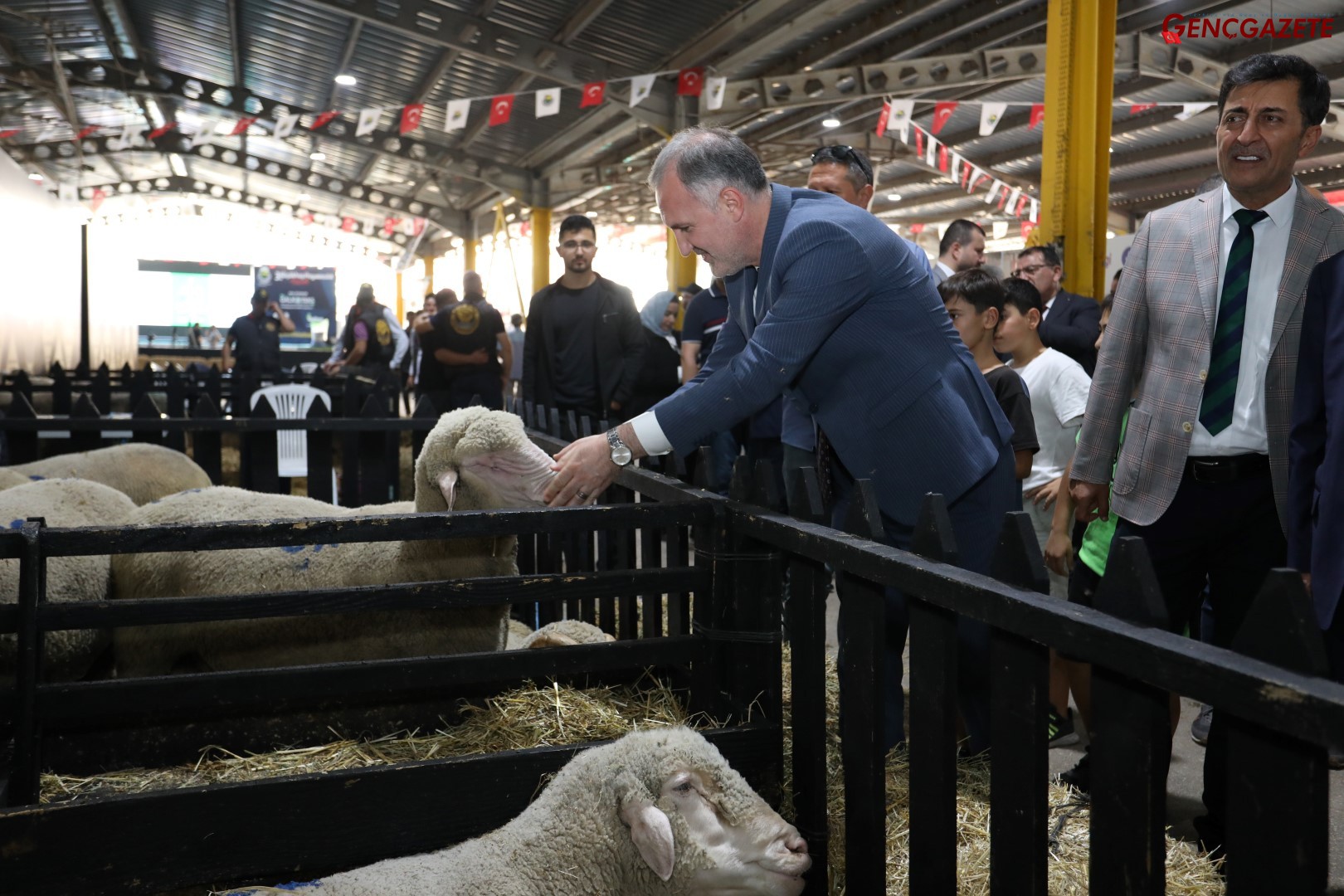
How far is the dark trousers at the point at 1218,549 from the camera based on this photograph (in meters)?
2.34

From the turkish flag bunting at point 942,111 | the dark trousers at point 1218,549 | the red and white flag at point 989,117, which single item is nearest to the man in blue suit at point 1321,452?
the dark trousers at point 1218,549

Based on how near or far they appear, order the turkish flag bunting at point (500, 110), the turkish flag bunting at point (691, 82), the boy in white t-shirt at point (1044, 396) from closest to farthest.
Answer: the boy in white t-shirt at point (1044, 396)
the turkish flag bunting at point (500, 110)
the turkish flag bunting at point (691, 82)

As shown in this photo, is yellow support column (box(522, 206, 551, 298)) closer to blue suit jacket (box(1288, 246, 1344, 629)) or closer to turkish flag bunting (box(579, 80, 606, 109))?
turkish flag bunting (box(579, 80, 606, 109))

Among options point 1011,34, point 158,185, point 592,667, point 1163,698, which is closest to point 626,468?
point 592,667

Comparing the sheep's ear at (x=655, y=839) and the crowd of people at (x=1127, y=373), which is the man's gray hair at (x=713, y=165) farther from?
the sheep's ear at (x=655, y=839)

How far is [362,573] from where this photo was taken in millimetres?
2725

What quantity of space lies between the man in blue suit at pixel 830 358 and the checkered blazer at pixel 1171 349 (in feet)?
1.20

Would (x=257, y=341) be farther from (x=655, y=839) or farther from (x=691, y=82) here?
(x=655, y=839)

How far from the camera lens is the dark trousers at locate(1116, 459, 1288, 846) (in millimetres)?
Answer: 2344

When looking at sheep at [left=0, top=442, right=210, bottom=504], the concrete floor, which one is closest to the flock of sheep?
sheep at [left=0, top=442, right=210, bottom=504]

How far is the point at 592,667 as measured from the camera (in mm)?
2188

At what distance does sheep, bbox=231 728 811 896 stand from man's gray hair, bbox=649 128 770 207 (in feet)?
3.82

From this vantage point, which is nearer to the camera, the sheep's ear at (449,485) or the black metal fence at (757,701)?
the black metal fence at (757,701)

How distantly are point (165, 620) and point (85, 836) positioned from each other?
0.39m
